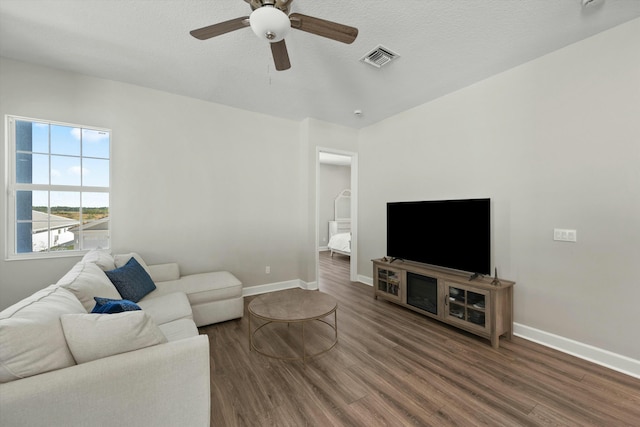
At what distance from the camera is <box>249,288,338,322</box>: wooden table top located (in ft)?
7.30

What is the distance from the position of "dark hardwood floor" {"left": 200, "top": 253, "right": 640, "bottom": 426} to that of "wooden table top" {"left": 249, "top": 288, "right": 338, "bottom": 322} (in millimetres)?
408

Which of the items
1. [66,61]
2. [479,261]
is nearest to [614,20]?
[479,261]

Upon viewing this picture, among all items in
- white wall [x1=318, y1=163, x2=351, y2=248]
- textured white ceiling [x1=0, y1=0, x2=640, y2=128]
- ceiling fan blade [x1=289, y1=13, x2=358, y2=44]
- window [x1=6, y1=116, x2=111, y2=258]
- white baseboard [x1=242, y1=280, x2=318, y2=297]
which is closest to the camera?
ceiling fan blade [x1=289, y1=13, x2=358, y2=44]

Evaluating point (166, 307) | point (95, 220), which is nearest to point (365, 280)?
point (166, 307)

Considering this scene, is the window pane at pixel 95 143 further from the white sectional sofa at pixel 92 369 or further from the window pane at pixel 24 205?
the white sectional sofa at pixel 92 369

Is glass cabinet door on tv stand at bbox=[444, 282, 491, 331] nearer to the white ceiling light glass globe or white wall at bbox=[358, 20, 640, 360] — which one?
white wall at bbox=[358, 20, 640, 360]

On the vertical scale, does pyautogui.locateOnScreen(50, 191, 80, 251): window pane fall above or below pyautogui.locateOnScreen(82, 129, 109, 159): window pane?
below

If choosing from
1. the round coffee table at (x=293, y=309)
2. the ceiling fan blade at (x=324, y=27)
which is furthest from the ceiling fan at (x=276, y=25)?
the round coffee table at (x=293, y=309)

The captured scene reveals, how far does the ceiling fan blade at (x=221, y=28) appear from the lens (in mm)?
1647

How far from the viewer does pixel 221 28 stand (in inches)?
67.7

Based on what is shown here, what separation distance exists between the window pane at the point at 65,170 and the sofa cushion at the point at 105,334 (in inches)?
103

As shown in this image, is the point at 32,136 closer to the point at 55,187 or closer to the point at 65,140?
the point at 65,140

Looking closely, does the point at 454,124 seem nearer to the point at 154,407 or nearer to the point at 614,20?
the point at 614,20

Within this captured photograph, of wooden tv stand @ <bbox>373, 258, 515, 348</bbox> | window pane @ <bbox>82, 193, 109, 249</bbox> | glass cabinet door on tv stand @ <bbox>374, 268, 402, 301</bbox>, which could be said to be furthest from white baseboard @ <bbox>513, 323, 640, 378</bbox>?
window pane @ <bbox>82, 193, 109, 249</bbox>
